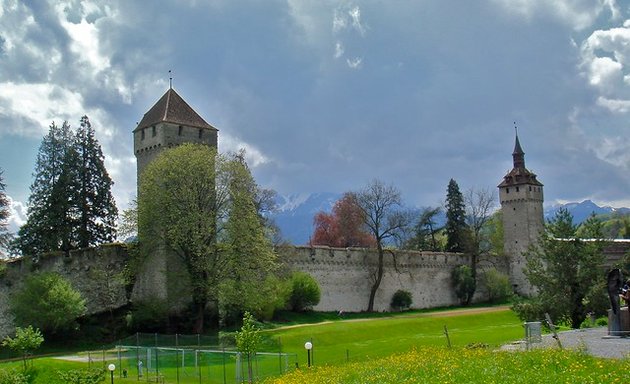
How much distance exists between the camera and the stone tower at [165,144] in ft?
129

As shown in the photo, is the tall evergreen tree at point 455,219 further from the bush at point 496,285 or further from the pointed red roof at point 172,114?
the pointed red roof at point 172,114

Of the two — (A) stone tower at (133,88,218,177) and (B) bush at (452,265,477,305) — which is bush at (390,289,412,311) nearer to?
(B) bush at (452,265,477,305)

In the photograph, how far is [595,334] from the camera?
23.0 meters

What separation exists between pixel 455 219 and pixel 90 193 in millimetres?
33949

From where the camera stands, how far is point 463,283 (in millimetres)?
59938

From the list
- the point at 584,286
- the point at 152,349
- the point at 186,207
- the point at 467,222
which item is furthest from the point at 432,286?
the point at 152,349

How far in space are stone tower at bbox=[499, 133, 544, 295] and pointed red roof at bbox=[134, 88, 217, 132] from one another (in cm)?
3323

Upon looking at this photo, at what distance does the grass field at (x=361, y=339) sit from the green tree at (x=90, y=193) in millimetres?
15152

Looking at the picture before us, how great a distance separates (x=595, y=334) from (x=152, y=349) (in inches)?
593

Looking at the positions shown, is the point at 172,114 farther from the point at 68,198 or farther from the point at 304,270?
the point at 304,270

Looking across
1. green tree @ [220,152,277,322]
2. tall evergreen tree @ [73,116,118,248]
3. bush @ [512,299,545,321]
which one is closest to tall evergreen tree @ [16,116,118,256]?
tall evergreen tree @ [73,116,118,248]

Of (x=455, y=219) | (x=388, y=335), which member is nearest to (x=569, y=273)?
(x=388, y=335)

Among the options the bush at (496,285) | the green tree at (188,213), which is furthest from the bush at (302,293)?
the bush at (496,285)

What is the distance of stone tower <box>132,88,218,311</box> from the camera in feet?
129
